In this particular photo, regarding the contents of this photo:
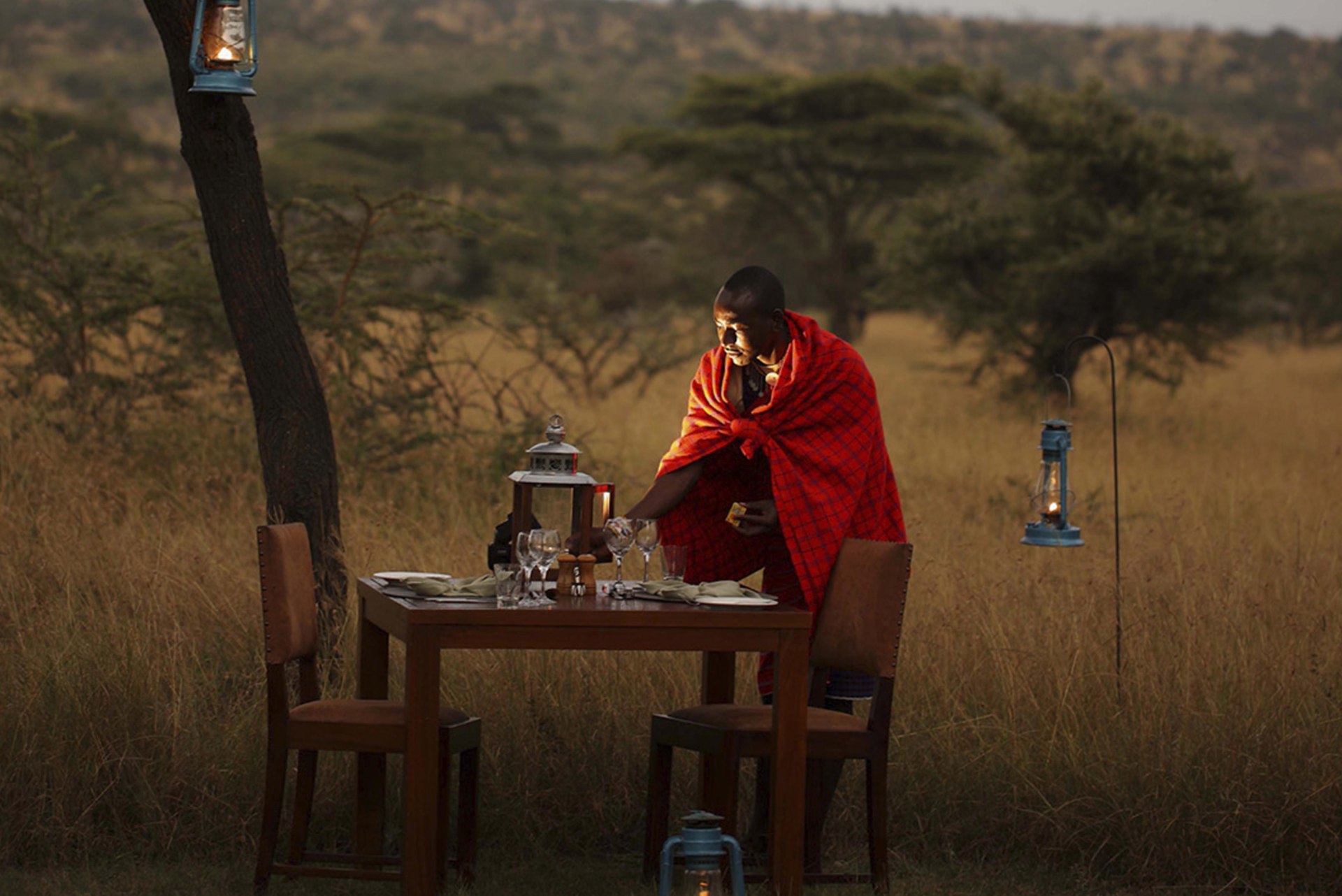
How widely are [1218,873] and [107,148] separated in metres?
26.4

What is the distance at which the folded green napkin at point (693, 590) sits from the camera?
163 inches

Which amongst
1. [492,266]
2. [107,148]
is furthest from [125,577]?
[107,148]

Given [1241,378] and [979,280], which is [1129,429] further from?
[1241,378]

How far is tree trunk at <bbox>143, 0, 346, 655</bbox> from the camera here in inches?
222

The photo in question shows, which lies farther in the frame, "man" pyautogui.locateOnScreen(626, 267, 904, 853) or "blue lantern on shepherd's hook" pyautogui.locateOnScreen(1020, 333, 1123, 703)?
"blue lantern on shepherd's hook" pyautogui.locateOnScreen(1020, 333, 1123, 703)

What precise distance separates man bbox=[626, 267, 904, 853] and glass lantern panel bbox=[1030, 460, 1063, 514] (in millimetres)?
784

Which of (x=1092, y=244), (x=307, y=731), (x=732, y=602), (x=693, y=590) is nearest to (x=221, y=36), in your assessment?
(x=307, y=731)

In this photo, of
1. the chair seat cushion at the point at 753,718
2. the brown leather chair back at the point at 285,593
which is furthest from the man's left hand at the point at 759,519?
the brown leather chair back at the point at 285,593

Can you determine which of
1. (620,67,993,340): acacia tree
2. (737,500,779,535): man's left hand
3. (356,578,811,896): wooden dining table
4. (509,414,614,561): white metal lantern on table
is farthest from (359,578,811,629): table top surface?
(620,67,993,340): acacia tree

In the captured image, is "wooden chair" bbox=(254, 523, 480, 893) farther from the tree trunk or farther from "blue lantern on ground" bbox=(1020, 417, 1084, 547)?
"blue lantern on ground" bbox=(1020, 417, 1084, 547)

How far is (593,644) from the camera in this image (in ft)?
12.9

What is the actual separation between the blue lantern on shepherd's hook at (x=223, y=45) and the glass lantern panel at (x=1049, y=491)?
2622 mm

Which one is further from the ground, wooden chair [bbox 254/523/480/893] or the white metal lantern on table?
the white metal lantern on table

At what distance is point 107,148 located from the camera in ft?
92.9
